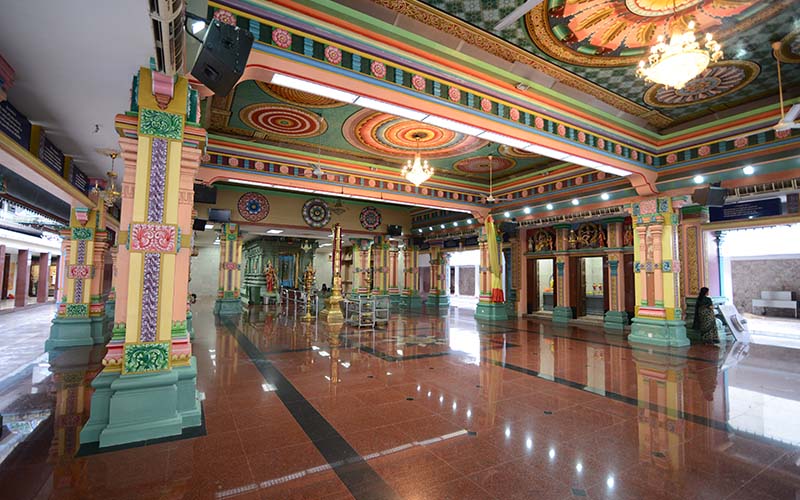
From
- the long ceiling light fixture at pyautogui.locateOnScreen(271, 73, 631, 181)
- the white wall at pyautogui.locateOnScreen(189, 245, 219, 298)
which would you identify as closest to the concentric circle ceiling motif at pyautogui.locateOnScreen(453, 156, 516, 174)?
the long ceiling light fixture at pyautogui.locateOnScreen(271, 73, 631, 181)

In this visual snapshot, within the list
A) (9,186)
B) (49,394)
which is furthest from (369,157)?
(49,394)

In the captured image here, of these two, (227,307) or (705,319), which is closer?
(705,319)

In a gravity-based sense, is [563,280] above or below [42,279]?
above

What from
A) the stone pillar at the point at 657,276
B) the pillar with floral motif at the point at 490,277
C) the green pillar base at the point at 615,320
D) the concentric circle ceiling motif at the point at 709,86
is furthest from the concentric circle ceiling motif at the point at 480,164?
the green pillar base at the point at 615,320

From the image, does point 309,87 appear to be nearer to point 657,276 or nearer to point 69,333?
point 69,333

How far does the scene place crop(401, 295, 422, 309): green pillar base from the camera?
14.9 metres

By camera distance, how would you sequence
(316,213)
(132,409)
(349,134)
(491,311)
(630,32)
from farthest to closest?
1. (316,213)
2. (491,311)
3. (349,134)
4. (630,32)
5. (132,409)

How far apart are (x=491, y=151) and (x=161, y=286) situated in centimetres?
640

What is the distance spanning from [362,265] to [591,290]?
8678 mm

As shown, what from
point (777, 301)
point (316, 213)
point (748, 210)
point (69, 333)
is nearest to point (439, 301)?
point (316, 213)

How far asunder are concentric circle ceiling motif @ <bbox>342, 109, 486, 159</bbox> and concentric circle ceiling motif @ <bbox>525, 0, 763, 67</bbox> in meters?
2.58

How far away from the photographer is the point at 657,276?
24.0 feet

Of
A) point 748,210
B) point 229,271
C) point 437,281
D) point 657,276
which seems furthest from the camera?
point 437,281

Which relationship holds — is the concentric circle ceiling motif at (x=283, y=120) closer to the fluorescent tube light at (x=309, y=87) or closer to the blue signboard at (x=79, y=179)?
the fluorescent tube light at (x=309, y=87)
